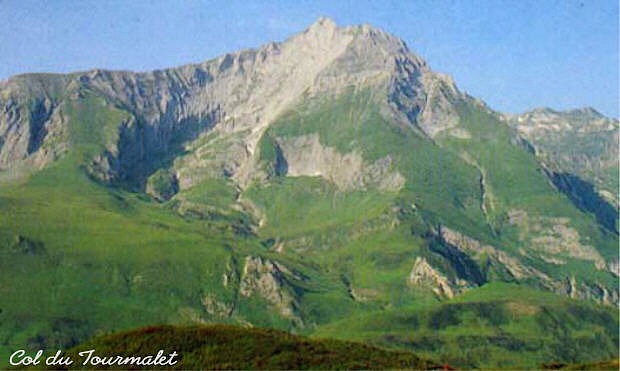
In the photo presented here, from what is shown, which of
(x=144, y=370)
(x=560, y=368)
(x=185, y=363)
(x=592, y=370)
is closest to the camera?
(x=144, y=370)

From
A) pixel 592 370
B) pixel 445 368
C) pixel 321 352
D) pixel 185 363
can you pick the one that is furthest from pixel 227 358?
pixel 592 370

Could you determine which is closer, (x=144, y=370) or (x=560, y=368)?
(x=144, y=370)

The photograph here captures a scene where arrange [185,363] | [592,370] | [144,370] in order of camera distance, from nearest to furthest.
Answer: [144,370] < [185,363] < [592,370]

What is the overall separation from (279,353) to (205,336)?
11.2m

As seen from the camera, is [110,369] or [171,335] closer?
[110,369]

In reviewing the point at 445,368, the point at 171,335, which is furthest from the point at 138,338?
the point at 445,368

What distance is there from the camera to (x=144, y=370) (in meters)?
106

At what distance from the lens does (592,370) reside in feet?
405

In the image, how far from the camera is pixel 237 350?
398ft

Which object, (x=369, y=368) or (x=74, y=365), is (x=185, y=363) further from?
(x=369, y=368)

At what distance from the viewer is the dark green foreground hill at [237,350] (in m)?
117

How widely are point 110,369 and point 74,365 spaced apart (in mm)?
8738

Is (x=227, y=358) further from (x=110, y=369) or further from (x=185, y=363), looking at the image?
(x=110, y=369)

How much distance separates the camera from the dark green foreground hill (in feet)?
383
